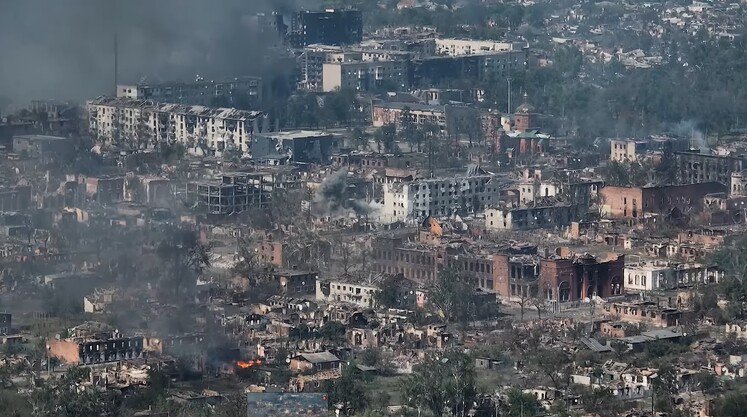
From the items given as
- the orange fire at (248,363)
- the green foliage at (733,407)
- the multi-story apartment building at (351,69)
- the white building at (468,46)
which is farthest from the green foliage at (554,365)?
the white building at (468,46)

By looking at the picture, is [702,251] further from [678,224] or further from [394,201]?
[394,201]

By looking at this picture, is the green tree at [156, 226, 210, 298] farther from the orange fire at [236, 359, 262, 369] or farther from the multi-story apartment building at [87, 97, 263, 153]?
the multi-story apartment building at [87, 97, 263, 153]

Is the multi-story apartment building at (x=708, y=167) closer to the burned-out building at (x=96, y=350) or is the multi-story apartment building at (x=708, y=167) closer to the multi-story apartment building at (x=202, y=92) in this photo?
the multi-story apartment building at (x=202, y=92)

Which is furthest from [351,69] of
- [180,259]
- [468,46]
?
[180,259]

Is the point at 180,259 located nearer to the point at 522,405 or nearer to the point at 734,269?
the point at 734,269

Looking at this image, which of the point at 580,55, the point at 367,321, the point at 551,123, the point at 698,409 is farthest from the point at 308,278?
the point at 580,55
